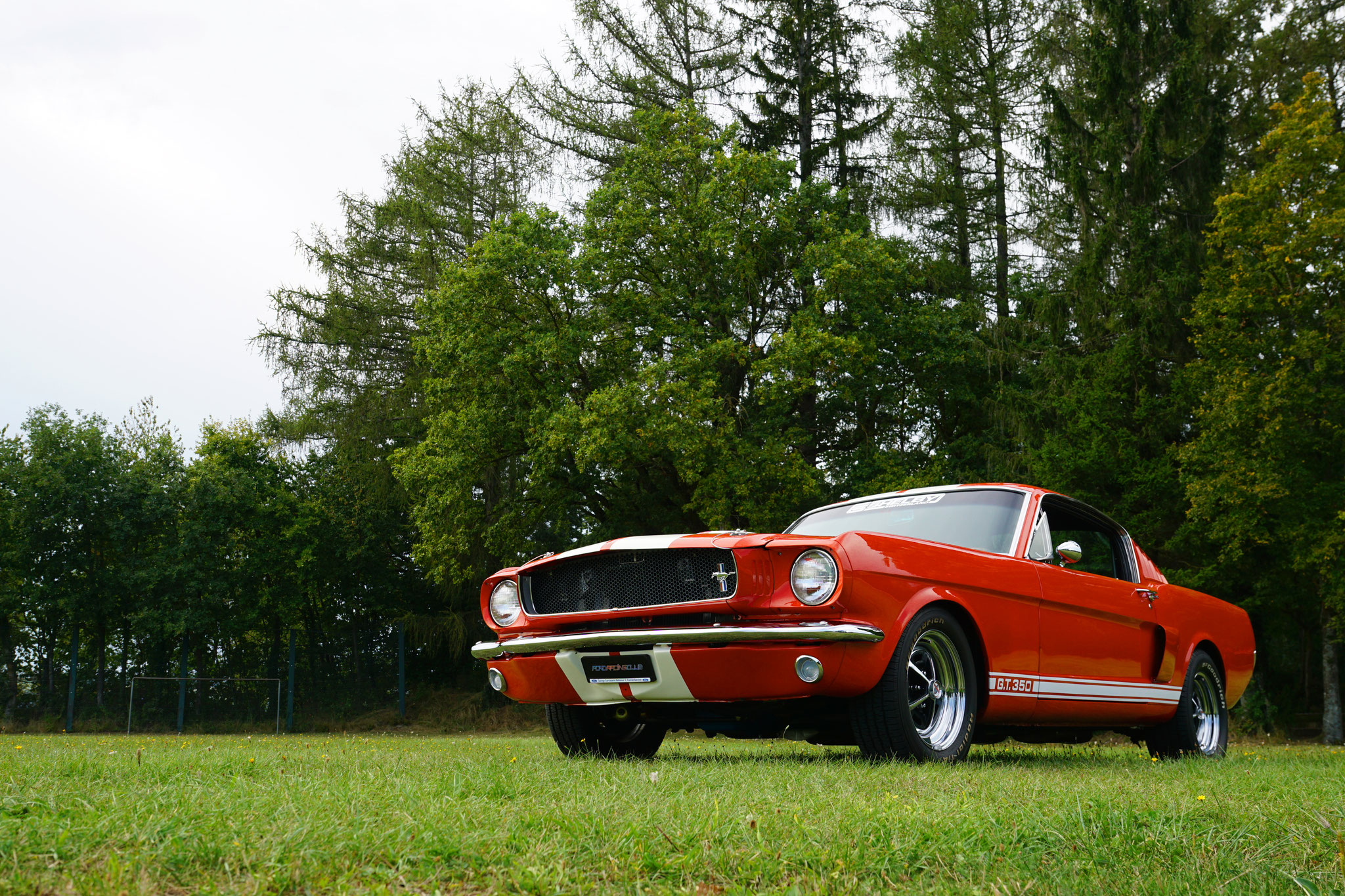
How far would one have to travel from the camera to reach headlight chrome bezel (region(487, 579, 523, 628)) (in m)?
6.16

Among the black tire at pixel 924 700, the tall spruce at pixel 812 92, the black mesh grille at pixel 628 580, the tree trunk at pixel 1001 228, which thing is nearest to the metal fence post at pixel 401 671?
the tall spruce at pixel 812 92

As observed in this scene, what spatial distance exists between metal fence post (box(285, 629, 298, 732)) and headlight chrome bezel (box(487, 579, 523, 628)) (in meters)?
21.0

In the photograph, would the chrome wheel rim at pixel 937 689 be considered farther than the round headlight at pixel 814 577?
Yes

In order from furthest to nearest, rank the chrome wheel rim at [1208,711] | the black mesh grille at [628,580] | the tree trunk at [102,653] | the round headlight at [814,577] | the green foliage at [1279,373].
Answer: the tree trunk at [102,653]
the green foliage at [1279,373]
the chrome wheel rim at [1208,711]
the black mesh grille at [628,580]
the round headlight at [814,577]

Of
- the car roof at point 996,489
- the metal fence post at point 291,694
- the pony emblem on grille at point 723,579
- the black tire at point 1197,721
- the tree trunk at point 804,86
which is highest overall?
the tree trunk at point 804,86

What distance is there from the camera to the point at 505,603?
6242 mm

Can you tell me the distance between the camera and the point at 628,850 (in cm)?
265

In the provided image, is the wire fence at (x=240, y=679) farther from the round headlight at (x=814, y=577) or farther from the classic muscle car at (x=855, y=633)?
the round headlight at (x=814, y=577)

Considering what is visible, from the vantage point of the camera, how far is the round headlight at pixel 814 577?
5082mm

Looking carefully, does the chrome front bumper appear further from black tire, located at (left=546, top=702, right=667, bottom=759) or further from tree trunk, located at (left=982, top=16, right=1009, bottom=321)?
tree trunk, located at (left=982, top=16, right=1009, bottom=321)

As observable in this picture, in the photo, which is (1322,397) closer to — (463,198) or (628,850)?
(628,850)

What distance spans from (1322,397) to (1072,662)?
1358 centimetres

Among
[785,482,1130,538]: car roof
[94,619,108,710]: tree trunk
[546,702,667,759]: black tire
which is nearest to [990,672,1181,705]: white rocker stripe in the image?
[785,482,1130,538]: car roof

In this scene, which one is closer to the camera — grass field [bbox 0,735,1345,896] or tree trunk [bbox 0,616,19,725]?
grass field [bbox 0,735,1345,896]
